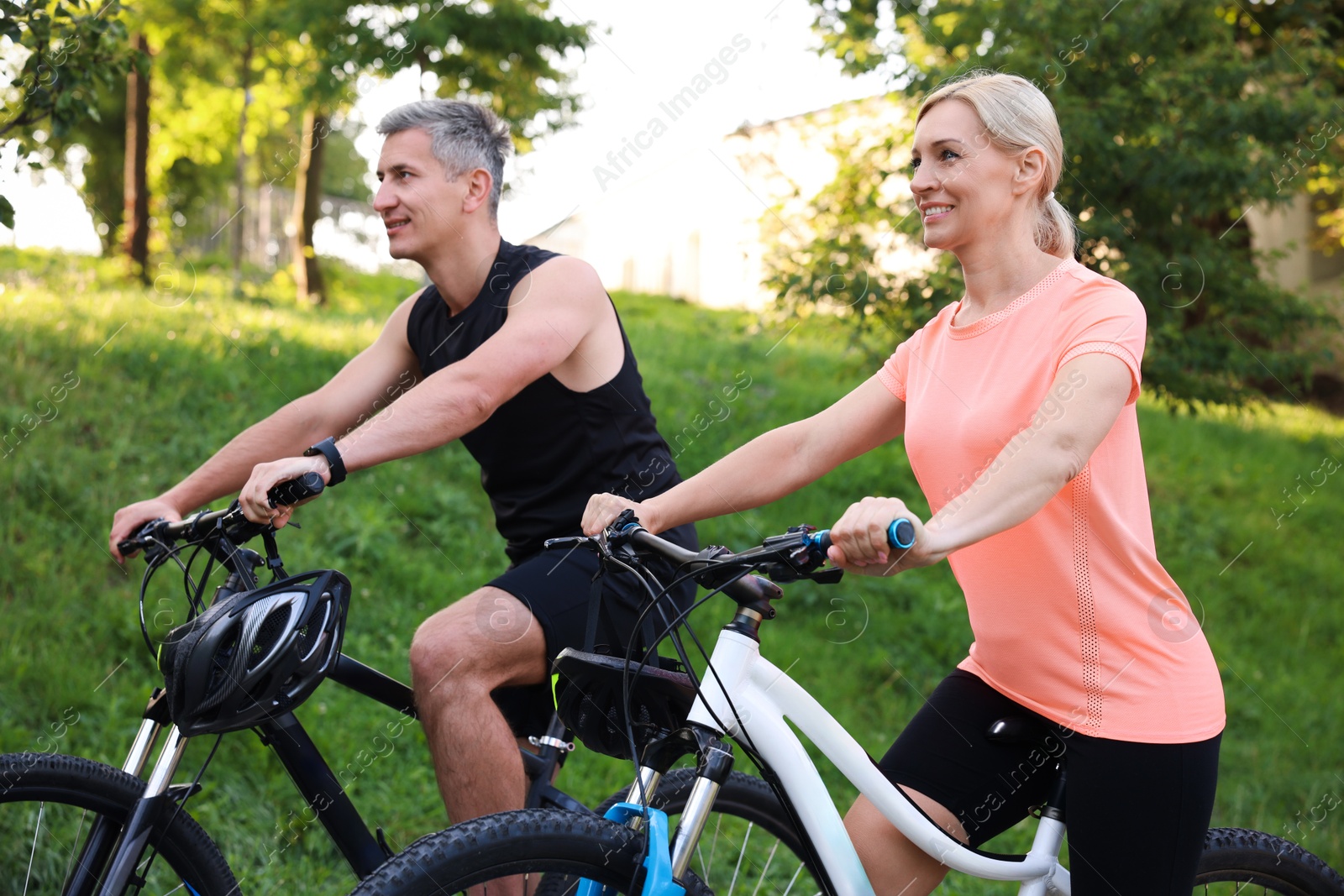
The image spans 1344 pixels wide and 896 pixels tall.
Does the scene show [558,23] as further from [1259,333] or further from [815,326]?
[1259,333]

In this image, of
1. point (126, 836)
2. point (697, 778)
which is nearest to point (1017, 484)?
point (697, 778)

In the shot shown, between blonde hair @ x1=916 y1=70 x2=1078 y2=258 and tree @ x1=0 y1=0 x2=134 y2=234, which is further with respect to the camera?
tree @ x1=0 y1=0 x2=134 y2=234

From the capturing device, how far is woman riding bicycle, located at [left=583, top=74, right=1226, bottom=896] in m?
1.91

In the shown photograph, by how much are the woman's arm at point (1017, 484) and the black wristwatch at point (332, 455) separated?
110cm

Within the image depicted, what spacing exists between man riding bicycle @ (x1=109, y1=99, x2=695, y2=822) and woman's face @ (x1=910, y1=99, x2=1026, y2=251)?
926 mm

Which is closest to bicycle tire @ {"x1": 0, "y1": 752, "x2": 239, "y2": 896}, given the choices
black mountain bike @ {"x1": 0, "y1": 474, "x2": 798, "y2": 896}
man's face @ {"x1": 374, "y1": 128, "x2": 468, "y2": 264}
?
black mountain bike @ {"x1": 0, "y1": 474, "x2": 798, "y2": 896}

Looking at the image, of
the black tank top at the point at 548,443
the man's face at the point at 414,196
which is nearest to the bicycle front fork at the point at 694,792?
the black tank top at the point at 548,443

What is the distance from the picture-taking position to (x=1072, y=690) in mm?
1990

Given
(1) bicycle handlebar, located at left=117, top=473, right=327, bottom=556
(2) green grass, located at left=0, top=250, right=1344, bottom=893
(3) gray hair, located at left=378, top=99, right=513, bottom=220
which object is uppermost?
(3) gray hair, located at left=378, top=99, right=513, bottom=220

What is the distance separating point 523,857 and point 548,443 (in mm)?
1261

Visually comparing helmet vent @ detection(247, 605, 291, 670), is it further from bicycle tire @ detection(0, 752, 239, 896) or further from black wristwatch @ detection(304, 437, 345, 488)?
bicycle tire @ detection(0, 752, 239, 896)

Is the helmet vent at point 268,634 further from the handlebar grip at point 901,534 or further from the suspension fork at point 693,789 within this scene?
the handlebar grip at point 901,534

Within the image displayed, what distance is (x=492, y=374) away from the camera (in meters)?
2.44

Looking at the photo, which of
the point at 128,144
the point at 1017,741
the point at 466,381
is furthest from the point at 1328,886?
the point at 128,144
